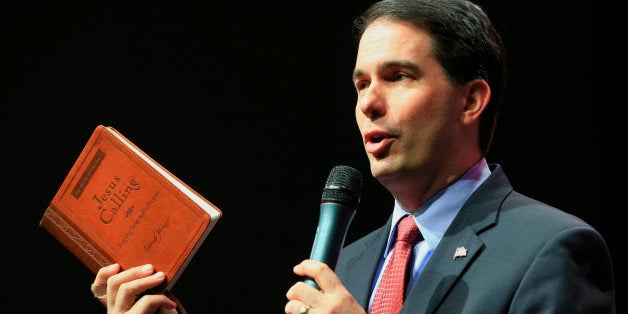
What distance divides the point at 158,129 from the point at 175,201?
1.45 m

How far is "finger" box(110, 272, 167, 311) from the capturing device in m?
1.84

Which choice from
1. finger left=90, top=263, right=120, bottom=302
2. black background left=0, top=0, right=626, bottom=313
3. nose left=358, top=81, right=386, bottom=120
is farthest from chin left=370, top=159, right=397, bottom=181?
black background left=0, top=0, right=626, bottom=313

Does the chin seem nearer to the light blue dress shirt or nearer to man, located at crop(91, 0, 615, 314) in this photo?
man, located at crop(91, 0, 615, 314)

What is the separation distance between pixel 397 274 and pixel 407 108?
0.40 meters

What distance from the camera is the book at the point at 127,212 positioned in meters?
1.85

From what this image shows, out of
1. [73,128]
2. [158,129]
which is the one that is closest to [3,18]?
[73,128]

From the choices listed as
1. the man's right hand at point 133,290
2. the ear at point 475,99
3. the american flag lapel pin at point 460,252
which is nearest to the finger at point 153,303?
the man's right hand at point 133,290

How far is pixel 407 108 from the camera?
186 cm

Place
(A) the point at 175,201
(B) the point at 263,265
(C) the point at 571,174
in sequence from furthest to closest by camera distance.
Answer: (B) the point at 263,265 < (C) the point at 571,174 < (A) the point at 175,201

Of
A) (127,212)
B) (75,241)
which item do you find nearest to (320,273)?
(127,212)

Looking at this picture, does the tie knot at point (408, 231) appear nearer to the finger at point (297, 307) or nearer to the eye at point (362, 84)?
the eye at point (362, 84)

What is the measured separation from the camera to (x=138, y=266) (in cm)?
190

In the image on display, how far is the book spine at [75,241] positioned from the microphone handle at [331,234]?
0.62m

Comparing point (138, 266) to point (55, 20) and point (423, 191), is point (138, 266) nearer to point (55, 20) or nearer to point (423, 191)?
Answer: point (423, 191)
